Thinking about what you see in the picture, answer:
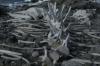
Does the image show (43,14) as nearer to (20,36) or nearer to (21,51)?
(20,36)

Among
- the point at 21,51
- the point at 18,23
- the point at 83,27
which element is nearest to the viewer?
the point at 21,51

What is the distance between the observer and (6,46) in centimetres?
675

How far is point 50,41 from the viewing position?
6500 millimetres

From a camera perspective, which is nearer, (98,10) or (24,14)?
(24,14)

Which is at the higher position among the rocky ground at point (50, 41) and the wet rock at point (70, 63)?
the rocky ground at point (50, 41)

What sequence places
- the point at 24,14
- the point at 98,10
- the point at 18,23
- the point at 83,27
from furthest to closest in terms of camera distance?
the point at 98,10
the point at 24,14
the point at 18,23
the point at 83,27

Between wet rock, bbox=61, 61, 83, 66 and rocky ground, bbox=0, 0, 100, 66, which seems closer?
wet rock, bbox=61, 61, 83, 66

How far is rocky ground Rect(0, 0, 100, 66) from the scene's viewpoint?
586 centimetres

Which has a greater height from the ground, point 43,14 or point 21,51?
point 43,14

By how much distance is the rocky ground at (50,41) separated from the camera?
19.2 feet

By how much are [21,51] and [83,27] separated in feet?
7.17

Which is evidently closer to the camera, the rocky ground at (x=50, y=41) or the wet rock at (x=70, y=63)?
the wet rock at (x=70, y=63)

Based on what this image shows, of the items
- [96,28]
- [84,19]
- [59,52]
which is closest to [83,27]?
[96,28]

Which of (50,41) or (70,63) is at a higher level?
(50,41)
